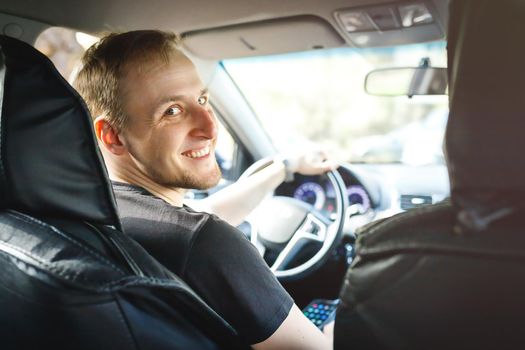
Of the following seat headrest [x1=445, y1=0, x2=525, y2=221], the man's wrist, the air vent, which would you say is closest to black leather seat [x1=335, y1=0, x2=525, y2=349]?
seat headrest [x1=445, y1=0, x2=525, y2=221]

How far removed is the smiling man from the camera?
161 cm

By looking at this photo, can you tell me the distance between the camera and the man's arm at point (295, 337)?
1624 millimetres

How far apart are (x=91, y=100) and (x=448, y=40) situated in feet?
4.51

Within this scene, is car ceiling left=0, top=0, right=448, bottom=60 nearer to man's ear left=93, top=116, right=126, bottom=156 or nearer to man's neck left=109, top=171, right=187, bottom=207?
man's ear left=93, top=116, right=126, bottom=156

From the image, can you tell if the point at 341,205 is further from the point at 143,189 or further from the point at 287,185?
the point at 143,189

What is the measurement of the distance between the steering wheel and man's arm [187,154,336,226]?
64 millimetres

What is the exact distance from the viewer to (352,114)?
416cm

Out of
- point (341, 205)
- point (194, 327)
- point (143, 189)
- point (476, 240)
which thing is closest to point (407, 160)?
point (341, 205)

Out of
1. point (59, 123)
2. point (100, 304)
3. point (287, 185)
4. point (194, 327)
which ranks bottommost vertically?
point (287, 185)

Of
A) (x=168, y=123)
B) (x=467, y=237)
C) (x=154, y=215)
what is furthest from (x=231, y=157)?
(x=467, y=237)

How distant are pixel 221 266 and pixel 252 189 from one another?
4.32 feet

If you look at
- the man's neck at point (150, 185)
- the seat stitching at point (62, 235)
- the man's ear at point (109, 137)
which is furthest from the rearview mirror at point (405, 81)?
the seat stitching at point (62, 235)

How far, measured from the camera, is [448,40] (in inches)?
37.2

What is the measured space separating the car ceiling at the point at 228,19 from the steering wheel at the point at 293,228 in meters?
0.75
